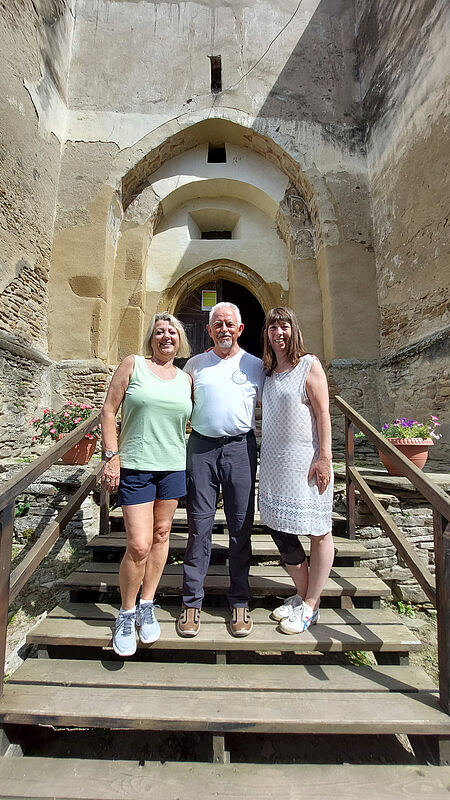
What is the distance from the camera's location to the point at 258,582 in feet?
7.79

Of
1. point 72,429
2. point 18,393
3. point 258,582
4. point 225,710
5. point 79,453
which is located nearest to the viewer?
point 225,710

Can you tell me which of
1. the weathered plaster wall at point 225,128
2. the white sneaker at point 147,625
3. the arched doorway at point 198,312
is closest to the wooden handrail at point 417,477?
the white sneaker at point 147,625

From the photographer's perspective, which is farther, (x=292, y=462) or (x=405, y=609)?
(x=405, y=609)

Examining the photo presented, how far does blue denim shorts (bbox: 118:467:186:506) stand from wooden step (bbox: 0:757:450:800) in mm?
984

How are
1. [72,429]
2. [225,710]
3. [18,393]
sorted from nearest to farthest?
1. [225,710]
2. [72,429]
3. [18,393]

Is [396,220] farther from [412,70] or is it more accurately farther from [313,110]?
[313,110]

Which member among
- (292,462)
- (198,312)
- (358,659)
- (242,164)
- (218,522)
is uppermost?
(242,164)

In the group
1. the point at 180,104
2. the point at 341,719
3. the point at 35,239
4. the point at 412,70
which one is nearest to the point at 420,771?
the point at 341,719

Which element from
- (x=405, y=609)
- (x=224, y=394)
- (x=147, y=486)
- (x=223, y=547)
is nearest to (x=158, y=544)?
(x=147, y=486)

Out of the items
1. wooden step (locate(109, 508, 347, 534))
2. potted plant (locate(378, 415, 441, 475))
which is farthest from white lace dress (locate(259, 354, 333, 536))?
potted plant (locate(378, 415, 441, 475))

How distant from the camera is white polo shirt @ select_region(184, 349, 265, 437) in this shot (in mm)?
1942

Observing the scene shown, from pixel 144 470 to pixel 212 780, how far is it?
1191 millimetres

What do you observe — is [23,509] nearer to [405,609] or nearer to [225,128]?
[405,609]

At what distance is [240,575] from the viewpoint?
6.50ft
